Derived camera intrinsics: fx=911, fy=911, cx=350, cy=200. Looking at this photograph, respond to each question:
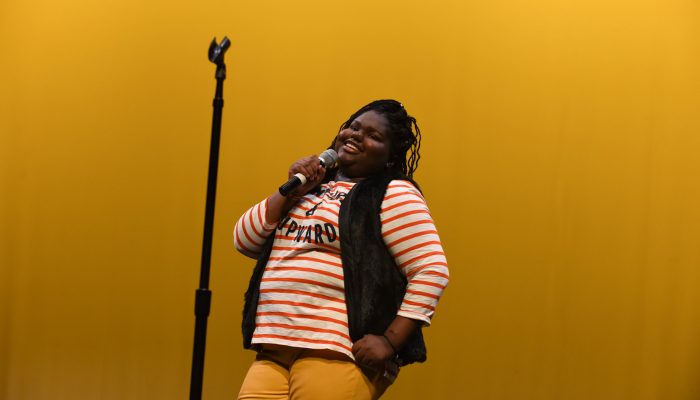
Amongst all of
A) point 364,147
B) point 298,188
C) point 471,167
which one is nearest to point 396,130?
point 364,147

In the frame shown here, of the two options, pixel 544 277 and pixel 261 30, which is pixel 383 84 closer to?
pixel 261 30

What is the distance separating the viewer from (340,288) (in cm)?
200

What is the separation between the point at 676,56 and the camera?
3195 mm

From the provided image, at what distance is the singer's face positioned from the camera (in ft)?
7.08

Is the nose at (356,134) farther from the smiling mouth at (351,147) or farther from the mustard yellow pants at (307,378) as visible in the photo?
the mustard yellow pants at (307,378)

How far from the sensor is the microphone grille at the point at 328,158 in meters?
2.09

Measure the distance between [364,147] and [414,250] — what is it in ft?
0.99

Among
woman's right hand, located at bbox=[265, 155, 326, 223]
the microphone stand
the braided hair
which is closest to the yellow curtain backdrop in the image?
the braided hair

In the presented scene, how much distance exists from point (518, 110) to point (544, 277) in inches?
23.2

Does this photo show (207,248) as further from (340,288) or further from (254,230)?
(340,288)

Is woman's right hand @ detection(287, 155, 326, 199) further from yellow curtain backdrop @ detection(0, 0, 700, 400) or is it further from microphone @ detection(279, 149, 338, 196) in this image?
yellow curtain backdrop @ detection(0, 0, 700, 400)

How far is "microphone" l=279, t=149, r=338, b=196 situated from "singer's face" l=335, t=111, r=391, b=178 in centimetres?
4

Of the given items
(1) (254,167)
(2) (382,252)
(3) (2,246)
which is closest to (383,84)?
(1) (254,167)

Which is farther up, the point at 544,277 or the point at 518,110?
the point at 518,110
